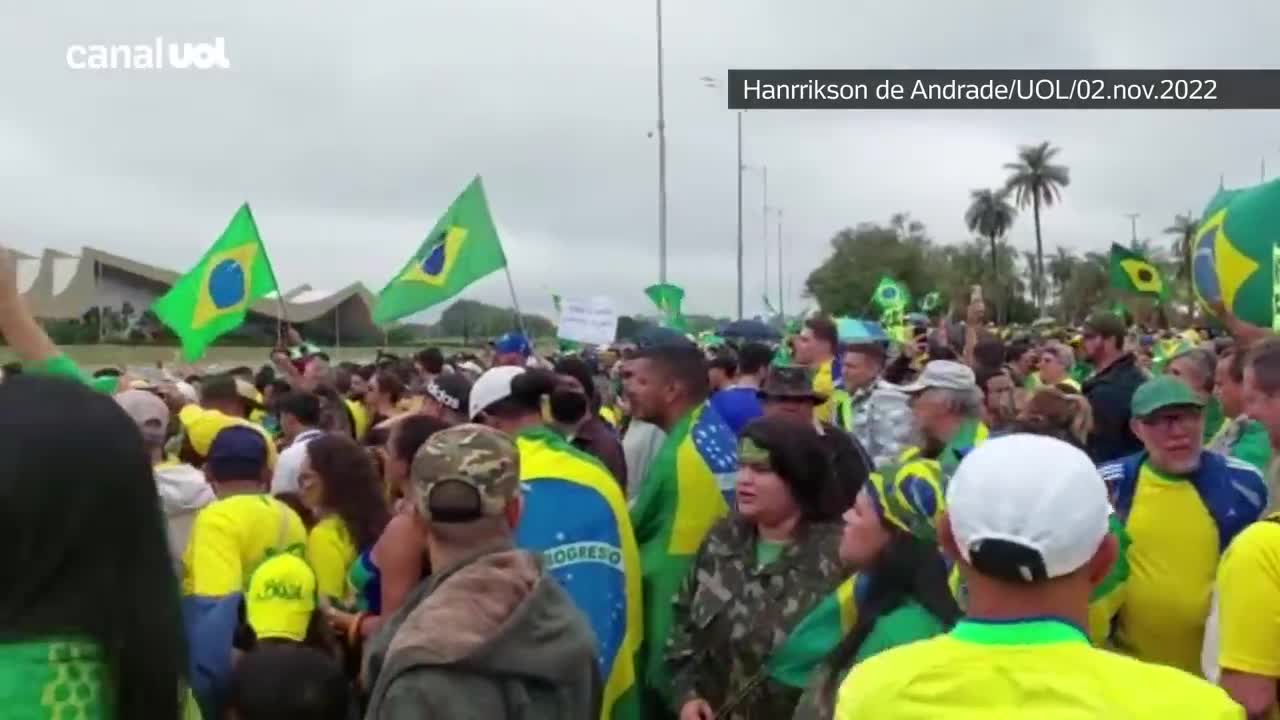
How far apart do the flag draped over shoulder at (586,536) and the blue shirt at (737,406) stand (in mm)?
2289

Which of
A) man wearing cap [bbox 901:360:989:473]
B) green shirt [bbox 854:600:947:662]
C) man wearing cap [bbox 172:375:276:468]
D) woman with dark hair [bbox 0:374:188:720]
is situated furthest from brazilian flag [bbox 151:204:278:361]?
woman with dark hair [bbox 0:374:188:720]

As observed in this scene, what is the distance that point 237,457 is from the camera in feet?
16.8

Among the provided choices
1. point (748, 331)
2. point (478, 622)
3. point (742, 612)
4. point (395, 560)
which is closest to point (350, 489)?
point (395, 560)

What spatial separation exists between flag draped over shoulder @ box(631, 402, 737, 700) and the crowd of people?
12 millimetres

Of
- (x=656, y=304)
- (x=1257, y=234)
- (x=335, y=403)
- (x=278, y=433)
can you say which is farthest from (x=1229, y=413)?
(x=656, y=304)

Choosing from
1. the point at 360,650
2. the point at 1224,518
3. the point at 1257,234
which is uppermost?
the point at 1257,234

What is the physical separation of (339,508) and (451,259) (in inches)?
227

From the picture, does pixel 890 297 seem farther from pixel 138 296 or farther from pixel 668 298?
pixel 138 296

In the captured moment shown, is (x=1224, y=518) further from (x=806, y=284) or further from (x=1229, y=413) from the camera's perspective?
(x=806, y=284)

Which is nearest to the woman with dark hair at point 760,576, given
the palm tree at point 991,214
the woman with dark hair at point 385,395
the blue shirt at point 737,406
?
the blue shirt at point 737,406

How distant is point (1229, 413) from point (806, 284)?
8568 cm

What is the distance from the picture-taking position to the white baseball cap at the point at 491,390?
503 centimetres

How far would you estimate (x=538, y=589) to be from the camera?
3154 millimetres

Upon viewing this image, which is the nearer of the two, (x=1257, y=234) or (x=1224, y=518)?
(x=1224, y=518)
